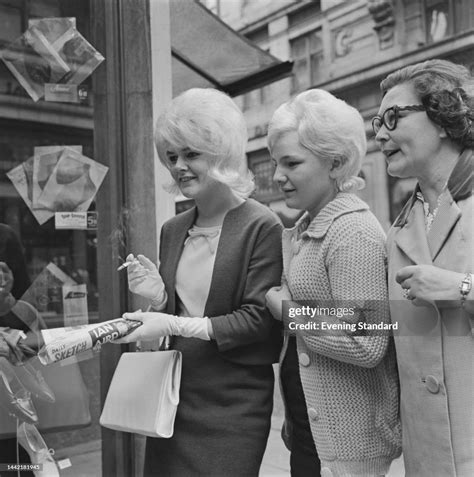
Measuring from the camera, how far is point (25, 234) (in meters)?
2.67

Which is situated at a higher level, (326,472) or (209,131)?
(209,131)

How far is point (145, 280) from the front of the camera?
1.90m

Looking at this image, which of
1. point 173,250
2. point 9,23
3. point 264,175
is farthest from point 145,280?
point 264,175

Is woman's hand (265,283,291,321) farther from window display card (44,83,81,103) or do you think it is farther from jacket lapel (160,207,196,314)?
window display card (44,83,81,103)

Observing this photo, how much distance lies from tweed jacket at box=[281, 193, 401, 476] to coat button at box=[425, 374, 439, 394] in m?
0.16

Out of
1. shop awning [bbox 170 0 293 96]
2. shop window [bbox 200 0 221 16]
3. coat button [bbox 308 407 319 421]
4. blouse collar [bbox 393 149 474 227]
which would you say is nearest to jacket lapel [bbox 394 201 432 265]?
blouse collar [bbox 393 149 474 227]

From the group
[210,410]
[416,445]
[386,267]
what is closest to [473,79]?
[386,267]

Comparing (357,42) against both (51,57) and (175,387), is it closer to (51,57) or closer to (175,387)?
(51,57)

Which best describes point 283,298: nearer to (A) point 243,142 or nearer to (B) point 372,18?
(A) point 243,142

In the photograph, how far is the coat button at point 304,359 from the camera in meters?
1.66

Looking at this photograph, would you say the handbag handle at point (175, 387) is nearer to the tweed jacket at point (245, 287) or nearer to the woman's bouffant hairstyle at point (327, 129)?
the tweed jacket at point (245, 287)

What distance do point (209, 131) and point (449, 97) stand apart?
0.70 meters

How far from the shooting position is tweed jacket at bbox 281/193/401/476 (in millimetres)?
1569

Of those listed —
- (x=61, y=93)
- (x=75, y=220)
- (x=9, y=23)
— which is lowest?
(x=75, y=220)
